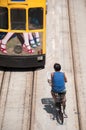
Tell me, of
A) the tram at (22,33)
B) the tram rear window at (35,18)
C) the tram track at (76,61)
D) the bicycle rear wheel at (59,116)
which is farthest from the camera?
the tram rear window at (35,18)

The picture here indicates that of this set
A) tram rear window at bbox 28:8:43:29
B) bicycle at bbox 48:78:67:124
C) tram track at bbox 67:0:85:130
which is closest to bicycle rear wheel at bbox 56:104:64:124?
bicycle at bbox 48:78:67:124

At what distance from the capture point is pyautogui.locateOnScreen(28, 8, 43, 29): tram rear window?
1781 centimetres

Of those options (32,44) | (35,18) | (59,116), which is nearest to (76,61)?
(32,44)

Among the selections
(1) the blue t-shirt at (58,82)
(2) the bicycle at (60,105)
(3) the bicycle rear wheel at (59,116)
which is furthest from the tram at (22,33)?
(1) the blue t-shirt at (58,82)

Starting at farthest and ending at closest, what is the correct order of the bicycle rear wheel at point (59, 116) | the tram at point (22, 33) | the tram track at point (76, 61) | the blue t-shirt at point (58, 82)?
1. the tram at point (22, 33)
2. the tram track at point (76, 61)
3. the bicycle rear wheel at point (59, 116)
4. the blue t-shirt at point (58, 82)

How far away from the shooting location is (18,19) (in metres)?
17.8

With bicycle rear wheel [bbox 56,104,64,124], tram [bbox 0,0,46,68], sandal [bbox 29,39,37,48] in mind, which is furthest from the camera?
sandal [bbox 29,39,37,48]

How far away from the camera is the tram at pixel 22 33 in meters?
17.7

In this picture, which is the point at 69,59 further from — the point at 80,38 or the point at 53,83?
the point at 53,83

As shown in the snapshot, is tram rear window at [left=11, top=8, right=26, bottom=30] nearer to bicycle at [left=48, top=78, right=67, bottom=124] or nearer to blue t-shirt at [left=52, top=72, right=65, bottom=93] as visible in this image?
bicycle at [left=48, top=78, right=67, bottom=124]

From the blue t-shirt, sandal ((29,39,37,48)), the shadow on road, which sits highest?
sandal ((29,39,37,48))

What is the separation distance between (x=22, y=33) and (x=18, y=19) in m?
0.53

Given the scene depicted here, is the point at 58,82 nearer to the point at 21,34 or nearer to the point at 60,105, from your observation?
the point at 60,105

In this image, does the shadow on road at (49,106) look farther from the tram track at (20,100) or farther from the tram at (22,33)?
the tram at (22,33)
